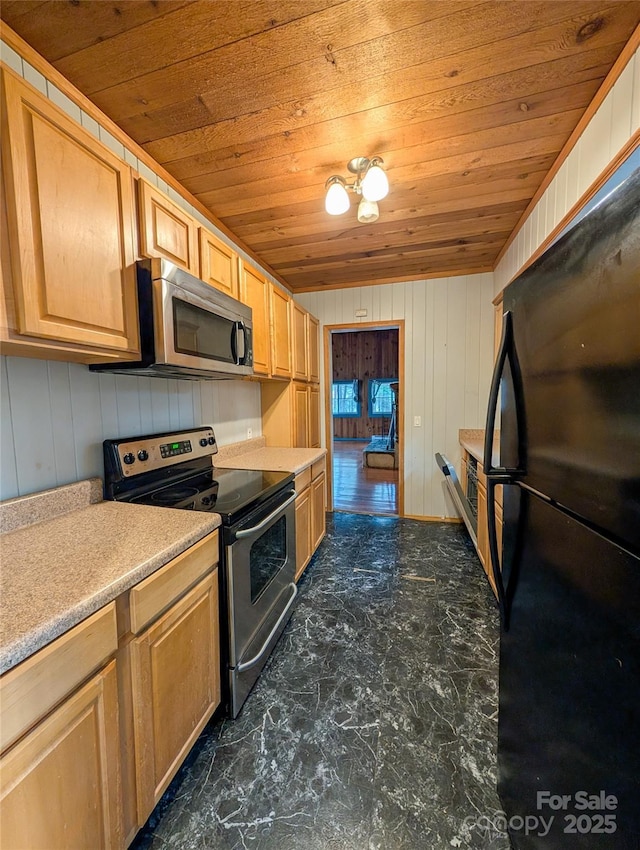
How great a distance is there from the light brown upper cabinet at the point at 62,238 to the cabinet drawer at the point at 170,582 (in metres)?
0.77

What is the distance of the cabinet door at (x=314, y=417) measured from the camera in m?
3.45

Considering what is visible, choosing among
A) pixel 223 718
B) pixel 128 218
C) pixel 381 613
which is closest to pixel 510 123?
pixel 128 218

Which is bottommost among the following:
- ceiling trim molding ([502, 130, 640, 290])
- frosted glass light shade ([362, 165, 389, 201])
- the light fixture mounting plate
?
ceiling trim molding ([502, 130, 640, 290])

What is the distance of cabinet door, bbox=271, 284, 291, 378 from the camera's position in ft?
8.28

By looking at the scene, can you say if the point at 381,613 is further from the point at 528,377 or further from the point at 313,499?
the point at 528,377

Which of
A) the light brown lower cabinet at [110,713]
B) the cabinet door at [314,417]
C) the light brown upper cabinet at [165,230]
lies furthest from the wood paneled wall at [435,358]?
the light brown lower cabinet at [110,713]

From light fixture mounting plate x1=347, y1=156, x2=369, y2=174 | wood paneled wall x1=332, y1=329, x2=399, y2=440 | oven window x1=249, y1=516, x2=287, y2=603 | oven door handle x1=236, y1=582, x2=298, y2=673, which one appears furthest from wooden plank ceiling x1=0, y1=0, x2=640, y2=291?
wood paneled wall x1=332, y1=329, x2=399, y2=440

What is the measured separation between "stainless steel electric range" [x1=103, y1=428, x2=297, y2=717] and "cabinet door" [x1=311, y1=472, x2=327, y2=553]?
0.58 metres

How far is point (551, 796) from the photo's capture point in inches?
28.5

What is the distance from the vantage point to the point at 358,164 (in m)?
1.77

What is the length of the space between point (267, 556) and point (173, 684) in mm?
688

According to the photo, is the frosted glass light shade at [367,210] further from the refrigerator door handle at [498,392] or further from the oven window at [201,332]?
the refrigerator door handle at [498,392]

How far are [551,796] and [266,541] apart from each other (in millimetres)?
1245

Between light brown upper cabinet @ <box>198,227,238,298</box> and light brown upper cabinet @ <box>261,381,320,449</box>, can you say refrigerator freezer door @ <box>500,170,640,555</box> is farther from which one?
light brown upper cabinet @ <box>261,381,320,449</box>
